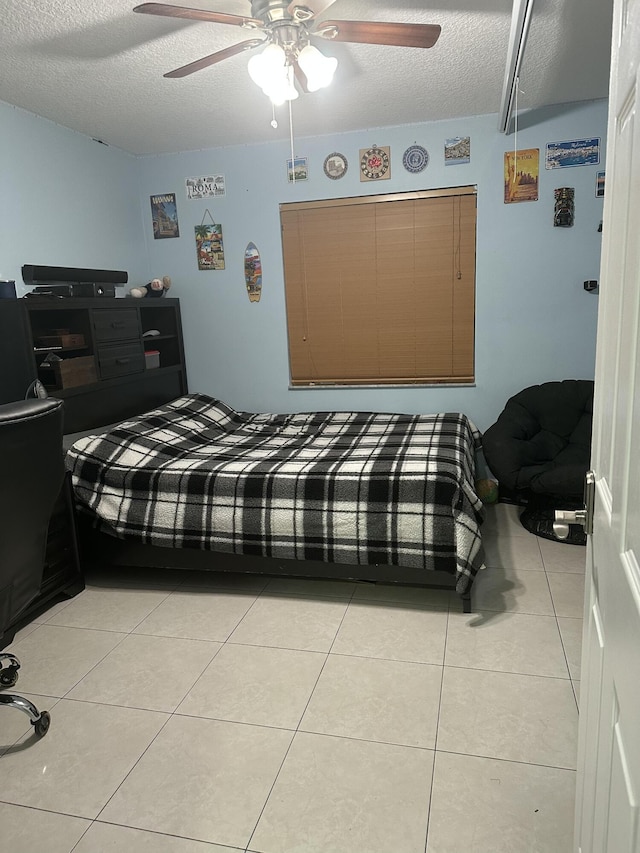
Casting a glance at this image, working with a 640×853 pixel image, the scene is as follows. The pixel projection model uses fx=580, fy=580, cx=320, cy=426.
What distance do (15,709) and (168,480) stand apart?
1.15m

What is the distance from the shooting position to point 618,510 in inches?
31.7

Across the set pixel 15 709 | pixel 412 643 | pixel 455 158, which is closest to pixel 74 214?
pixel 455 158

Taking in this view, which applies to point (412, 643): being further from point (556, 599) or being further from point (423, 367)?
point (423, 367)

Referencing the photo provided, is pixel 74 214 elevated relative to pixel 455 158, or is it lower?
lower

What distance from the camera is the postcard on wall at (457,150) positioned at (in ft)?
12.3

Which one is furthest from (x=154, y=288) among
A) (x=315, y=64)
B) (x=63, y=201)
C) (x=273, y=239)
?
(x=315, y=64)

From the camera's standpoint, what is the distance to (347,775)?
5.65 feet

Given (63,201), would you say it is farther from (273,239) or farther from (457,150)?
(457,150)

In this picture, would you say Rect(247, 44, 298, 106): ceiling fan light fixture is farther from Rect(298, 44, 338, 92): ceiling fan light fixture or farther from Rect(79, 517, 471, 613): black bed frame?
Rect(79, 517, 471, 613): black bed frame

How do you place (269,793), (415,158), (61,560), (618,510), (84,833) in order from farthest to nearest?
(415,158) → (61,560) → (269,793) → (84,833) → (618,510)

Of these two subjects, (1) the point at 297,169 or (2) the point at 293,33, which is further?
(1) the point at 297,169

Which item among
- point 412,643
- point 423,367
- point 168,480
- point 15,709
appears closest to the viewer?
point 15,709

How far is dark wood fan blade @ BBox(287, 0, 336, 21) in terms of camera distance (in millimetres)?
1909

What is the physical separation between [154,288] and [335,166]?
5.05 ft
